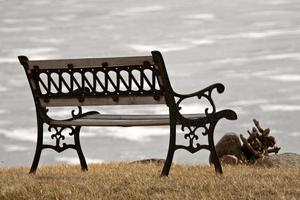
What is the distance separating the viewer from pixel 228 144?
15.1 metres

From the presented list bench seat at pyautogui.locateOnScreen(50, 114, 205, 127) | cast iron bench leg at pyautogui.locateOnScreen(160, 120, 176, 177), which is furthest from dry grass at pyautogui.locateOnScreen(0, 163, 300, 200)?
bench seat at pyautogui.locateOnScreen(50, 114, 205, 127)

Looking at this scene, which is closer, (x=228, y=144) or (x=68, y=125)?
(x=68, y=125)

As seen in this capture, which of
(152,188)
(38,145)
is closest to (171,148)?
(152,188)

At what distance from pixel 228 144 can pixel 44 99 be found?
6.07m

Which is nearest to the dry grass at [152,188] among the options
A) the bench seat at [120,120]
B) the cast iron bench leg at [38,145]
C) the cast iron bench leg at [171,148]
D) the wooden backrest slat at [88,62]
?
the cast iron bench leg at [171,148]

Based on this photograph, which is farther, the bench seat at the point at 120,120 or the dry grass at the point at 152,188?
the bench seat at the point at 120,120

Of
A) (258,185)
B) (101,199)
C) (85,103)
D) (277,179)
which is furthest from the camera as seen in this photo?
(85,103)

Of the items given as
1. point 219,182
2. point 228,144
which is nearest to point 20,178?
point 219,182

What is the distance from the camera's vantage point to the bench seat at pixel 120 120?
8.99 metres

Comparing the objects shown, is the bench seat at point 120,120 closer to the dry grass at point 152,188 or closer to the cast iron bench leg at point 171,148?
the cast iron bench leg at point 171,148

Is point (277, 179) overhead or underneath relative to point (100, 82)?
underneath

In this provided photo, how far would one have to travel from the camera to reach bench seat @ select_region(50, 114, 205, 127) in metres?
8.99

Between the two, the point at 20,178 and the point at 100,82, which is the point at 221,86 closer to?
the point at 100,82

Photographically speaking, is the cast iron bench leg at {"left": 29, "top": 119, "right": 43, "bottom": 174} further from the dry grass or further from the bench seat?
the dry grass
